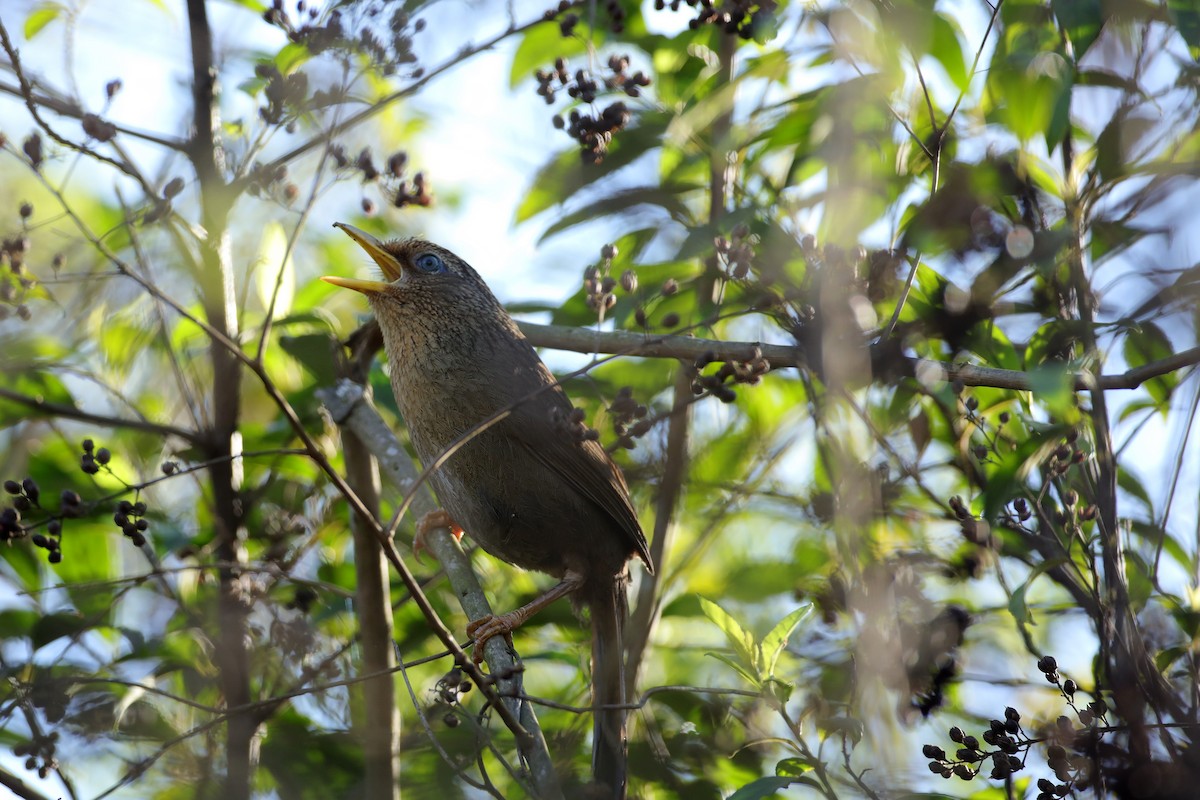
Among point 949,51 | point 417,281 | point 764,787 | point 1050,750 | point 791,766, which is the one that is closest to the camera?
point 1050,750

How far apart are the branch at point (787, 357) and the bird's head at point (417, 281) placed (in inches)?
36.7

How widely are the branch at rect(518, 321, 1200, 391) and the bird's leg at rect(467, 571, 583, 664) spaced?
986 mm

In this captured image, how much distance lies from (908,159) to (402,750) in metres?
2.79

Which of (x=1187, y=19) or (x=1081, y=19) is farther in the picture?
(x=1081, y=19)

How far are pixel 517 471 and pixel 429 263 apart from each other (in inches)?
47.4

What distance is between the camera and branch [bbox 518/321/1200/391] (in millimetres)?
2883

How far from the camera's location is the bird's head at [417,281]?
4.70 m

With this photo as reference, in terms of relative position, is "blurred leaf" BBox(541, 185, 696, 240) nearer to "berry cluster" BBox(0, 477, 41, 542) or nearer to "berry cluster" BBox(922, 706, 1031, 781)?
"berry cluster" BBox(0, 477, 41, 542)

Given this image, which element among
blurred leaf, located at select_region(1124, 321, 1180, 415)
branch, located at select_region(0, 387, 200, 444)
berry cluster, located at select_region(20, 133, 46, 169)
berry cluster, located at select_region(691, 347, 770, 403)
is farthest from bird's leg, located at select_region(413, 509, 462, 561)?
blurred leaf, located at select_region(1124, 321, 1180, 415)

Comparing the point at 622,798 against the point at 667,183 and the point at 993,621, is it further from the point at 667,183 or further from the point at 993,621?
the point at 667,183

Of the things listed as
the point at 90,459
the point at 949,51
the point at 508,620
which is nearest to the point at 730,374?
the point at 508,620

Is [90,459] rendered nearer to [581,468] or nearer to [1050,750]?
[581,468]

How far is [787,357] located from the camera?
3.48 m

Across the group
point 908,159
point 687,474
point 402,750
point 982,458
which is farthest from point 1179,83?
point 402,750
